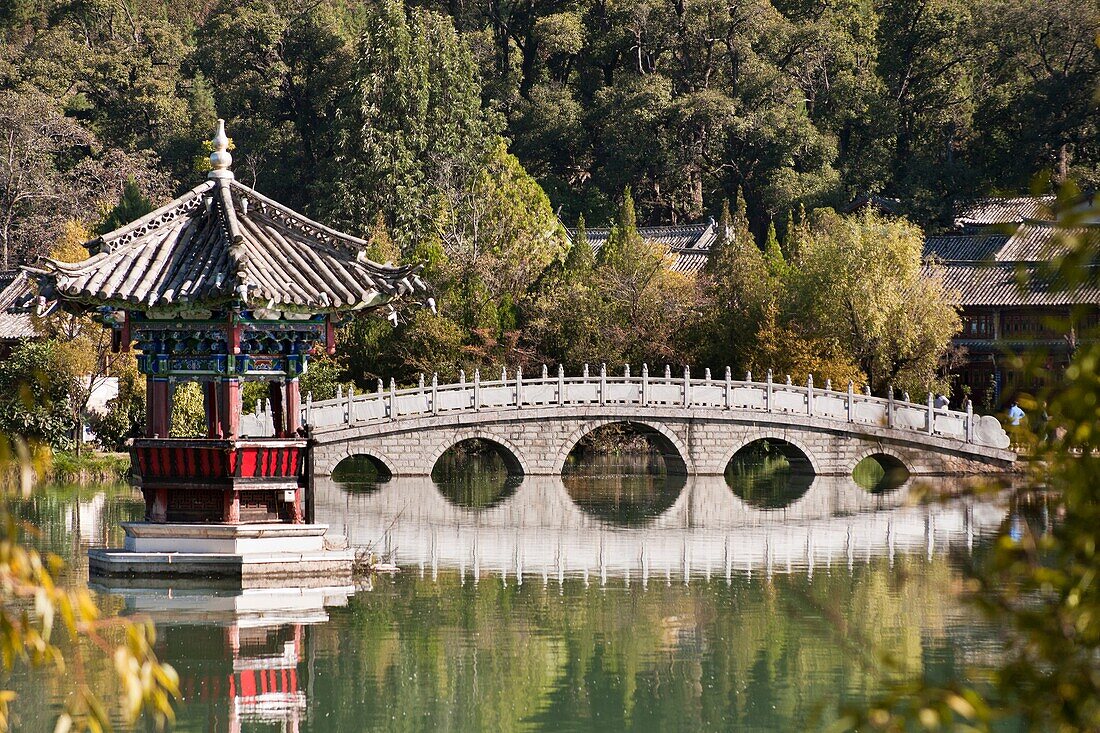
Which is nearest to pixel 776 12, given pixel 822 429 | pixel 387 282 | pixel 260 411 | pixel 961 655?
pixel 822 429

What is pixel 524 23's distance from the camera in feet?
194

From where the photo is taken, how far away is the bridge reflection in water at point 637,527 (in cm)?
2117

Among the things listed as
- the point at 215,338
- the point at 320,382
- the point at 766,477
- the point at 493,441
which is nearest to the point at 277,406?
the point at 215,338

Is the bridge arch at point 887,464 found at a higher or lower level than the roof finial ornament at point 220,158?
lower

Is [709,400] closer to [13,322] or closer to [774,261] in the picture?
[774,261]

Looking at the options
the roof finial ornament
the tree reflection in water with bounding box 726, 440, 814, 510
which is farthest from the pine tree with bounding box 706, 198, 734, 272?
the roof finial ornament

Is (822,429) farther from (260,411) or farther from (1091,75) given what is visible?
(1091,75)

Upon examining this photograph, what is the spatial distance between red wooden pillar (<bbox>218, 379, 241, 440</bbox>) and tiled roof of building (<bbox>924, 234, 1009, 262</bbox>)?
29788 mm

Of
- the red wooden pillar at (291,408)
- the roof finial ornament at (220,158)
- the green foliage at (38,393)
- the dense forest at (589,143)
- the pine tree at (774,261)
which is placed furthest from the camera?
the pine tree at (774,261)

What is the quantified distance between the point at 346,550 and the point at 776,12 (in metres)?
41.4

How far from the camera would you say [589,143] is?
5706 cm

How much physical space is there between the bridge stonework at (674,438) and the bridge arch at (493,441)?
0.02m

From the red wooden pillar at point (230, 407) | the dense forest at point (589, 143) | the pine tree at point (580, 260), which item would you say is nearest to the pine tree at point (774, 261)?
the dense forest at point (589, 143)

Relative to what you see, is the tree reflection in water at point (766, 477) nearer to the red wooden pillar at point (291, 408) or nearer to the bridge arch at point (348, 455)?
the bridge arch at point (348, 455)
